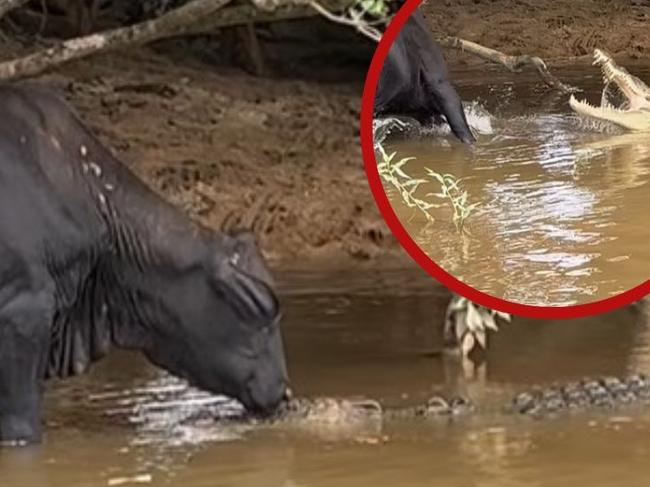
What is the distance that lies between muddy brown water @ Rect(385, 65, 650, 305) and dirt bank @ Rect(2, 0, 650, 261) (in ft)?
A: 6.42

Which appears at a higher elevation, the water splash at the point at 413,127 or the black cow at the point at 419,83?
the black cow at the point at 419,83

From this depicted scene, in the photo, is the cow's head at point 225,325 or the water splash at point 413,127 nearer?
the water splash at point 413,127

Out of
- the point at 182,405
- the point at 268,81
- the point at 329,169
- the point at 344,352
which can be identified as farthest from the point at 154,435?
the point at 268,81

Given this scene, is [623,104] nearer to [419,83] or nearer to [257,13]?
[419,83]

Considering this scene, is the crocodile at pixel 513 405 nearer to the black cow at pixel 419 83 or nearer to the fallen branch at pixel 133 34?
the black cow at pixel 419 83

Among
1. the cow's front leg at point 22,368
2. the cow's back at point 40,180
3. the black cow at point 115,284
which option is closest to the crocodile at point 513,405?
the black cow at point 115,284

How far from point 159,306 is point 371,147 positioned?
904 millimetres

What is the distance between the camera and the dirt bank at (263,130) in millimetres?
5223

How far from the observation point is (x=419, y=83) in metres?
2.48

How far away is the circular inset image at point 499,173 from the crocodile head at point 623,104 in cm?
1

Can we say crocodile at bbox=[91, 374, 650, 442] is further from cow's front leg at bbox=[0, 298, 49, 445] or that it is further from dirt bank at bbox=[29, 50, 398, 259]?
dirt bank at bbox=[29, 50, 398, 259]

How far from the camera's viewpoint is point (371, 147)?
2.63 m

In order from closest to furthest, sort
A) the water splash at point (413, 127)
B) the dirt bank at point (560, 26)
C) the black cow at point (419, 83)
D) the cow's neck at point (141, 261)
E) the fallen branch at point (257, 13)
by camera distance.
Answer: the black cow at point (419, 83) → the water splash at point (413, 127) → the cow's neck at point (141, 261) → the fallen branch at point (257, 13) → the dirt bank at point (560, 26)

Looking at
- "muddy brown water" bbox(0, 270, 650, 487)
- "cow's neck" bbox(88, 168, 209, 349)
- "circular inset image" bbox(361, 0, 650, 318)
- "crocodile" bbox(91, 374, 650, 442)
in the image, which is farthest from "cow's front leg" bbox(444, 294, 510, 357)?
"circular inset image" bbox(361, 0, 650, 318)
